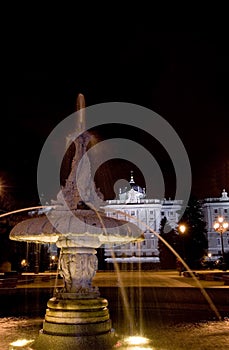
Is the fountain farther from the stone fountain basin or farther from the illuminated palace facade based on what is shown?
the illuminated palace facade

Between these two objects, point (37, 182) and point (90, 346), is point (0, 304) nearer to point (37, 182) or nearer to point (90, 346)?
point (90, 346)

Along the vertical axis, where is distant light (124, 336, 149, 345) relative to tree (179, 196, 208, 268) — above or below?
below

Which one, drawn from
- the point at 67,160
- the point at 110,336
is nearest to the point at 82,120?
the point at 67,160

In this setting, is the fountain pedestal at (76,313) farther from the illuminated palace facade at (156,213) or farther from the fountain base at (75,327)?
the illuminated palace facade at (156,213)

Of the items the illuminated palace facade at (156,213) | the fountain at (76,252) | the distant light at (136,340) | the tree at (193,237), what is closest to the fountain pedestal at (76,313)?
the fountain at (76,252)

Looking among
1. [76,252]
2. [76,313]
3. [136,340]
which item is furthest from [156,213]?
[76,313]

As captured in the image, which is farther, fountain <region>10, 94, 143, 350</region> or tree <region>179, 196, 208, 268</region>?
tree <region>179, 196, 208, 268</region>

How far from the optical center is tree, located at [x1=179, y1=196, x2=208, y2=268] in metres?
47.2

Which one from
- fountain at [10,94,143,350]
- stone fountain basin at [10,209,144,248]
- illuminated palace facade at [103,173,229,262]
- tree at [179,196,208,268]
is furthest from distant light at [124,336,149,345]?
illuminated palace facade at [103,173,229,262]

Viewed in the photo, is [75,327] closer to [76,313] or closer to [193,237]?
[76,313]

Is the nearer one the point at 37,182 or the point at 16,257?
the point at 37,182

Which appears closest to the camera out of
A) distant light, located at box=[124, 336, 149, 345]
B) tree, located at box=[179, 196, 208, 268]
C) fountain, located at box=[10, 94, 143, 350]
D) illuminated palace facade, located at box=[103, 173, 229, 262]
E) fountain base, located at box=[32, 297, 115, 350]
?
fountain, located at box=[10, 94, 143, 350]

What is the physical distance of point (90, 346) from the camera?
709 cm

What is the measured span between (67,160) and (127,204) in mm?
83168
